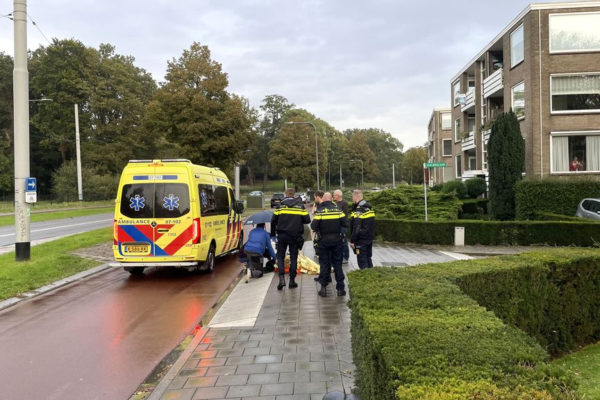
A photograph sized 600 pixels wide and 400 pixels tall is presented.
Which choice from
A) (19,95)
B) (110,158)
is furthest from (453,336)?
(110,158)

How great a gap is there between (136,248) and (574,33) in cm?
2162

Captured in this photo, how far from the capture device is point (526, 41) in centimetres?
2261

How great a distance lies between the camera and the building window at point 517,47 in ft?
77.0

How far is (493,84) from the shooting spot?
2780cm

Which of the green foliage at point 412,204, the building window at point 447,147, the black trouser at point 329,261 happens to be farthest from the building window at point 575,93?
the building window at point 447,147

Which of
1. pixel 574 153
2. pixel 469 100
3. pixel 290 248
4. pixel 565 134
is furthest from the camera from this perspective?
pixel 469 100

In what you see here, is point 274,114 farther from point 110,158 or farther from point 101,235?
point 101,235

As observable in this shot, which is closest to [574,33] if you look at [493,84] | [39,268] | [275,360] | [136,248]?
[493,84]

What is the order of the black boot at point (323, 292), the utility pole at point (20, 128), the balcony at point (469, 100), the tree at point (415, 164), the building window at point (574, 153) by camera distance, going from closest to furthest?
the black boot at point (323, 292) → the utility pole at point (20, 128) → the building window at point (574, 153) → the balcony at point (469, 100) → the tree at point (415, 164)

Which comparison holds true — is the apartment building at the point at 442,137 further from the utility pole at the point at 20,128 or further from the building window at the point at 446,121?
the utility pole at the point at 20,128

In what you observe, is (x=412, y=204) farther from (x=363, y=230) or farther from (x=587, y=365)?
(x=587, y=365)

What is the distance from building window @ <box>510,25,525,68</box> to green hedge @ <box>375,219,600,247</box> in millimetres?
11689

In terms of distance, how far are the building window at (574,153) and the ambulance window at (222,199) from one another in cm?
1687

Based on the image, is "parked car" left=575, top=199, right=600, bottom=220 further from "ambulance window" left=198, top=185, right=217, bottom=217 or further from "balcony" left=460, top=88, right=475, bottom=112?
"balcony" left=460, top=88, right=475, bottom=112
